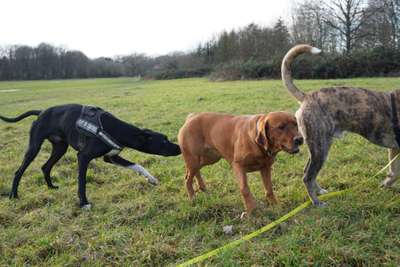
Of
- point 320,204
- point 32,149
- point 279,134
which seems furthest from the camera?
point 32,149

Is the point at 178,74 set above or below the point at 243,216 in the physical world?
above

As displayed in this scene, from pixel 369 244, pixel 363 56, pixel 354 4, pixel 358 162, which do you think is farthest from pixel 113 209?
pixel 354 4

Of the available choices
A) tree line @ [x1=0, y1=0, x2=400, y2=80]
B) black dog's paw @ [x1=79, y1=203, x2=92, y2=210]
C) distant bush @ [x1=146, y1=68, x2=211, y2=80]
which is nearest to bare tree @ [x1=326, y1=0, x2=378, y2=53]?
tree line @ [x1=0, y1=0, x2=400, y2=80]

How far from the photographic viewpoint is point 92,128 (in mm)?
5344

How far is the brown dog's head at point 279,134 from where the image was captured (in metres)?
4.04

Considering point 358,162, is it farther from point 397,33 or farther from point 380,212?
point 397,33

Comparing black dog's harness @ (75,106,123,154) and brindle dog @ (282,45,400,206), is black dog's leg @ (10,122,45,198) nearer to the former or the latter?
black dog's harness @ (75,106,123,154)

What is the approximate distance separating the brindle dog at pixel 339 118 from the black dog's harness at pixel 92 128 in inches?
106

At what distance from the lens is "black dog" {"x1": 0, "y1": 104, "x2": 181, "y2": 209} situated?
536 cm

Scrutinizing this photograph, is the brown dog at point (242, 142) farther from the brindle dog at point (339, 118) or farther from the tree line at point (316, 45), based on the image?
the tree line at point (316, 45)

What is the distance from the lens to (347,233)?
3.64 meters

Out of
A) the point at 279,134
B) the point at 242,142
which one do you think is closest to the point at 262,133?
the point at 279,134

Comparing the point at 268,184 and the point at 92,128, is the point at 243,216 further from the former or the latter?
the point at 92,128

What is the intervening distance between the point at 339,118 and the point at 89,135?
11.1 ft
